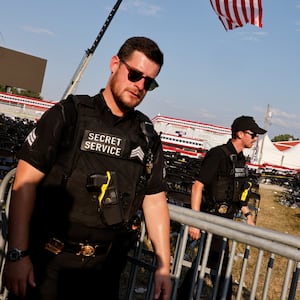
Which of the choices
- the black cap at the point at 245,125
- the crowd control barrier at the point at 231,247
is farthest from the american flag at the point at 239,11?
the crowd control barrier at the point at 231,247

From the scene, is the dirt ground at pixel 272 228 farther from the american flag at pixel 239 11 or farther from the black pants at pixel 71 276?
the american flag at pixel 239 11

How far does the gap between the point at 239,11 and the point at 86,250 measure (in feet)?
21.5

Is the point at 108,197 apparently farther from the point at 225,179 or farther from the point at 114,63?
the point at 225,179

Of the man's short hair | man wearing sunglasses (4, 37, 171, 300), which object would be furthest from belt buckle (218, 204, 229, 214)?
the man's short hair

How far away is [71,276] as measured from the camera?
192 cm

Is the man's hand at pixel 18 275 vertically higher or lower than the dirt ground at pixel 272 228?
higher

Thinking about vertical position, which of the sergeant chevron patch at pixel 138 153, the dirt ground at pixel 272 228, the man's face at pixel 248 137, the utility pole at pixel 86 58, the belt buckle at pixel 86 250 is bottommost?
the dirt ground at pixel 272 228

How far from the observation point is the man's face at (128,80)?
1954 millimetres

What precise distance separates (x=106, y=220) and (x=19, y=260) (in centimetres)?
46

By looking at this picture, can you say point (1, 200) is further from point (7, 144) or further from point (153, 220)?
point (7, 144)

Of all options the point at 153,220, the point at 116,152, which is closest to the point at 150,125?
the point at 116,152

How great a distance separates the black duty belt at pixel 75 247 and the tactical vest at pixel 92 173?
0.22ft

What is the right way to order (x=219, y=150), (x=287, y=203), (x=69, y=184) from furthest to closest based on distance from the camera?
(x=287, y=203) < (x=219, y=150) < (x=69, y=184)

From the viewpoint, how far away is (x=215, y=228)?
7.75 ft
